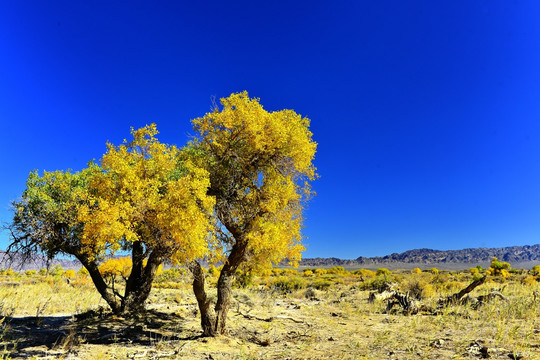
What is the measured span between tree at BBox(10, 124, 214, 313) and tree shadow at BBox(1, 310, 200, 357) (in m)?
2.86

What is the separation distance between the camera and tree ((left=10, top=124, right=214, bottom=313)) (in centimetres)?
902

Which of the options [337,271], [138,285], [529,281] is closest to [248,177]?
[138,285]

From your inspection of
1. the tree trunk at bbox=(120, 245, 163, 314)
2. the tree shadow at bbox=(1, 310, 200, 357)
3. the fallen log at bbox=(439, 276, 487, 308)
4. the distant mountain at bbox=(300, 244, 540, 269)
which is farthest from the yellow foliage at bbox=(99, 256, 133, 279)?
the distant mountain at bbox=(300, 244, 540, 269)

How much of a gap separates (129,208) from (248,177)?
4448mm

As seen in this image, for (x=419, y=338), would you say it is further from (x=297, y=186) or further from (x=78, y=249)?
(x=78, y=249)

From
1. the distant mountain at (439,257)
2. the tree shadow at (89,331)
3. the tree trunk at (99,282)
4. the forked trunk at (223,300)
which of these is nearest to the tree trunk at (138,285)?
the tree trunk at (99,282)

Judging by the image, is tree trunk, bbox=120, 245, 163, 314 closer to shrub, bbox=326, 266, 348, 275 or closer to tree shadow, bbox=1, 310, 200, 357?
tree shadow, bbox=1, 310, 200, 357

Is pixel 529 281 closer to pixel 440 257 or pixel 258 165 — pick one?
pixel 258 165

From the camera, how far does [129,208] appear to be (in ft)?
29.6

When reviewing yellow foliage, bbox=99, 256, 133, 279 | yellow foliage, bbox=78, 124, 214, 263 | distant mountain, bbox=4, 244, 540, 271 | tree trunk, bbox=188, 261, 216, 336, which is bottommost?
tree trunk, bbox=188, 261, 216, 336

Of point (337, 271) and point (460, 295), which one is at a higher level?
point (337, 271)

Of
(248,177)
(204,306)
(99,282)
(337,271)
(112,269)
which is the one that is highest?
(248,177)

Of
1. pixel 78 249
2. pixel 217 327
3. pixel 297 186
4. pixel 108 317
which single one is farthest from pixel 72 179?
pixel 297 186

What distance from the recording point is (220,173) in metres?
12.0
